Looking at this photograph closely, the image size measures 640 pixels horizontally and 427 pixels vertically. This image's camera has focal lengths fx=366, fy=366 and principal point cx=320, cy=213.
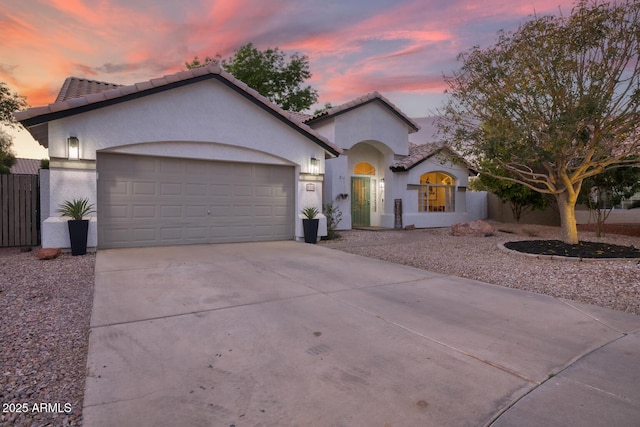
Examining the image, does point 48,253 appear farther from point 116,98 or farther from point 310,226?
point 310,226

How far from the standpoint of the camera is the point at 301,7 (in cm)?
1036

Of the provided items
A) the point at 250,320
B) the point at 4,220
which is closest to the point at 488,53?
the point at 250,320

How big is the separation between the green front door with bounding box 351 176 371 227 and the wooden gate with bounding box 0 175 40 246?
452 inches

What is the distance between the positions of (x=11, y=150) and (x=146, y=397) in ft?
82.7

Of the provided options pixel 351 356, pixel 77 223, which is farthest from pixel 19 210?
pixel 351 356

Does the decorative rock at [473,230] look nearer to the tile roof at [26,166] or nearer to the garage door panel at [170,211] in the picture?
the garage door panel at [170,211]

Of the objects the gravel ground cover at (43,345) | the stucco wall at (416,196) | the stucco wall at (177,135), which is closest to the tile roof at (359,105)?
the stucco wall at (416,196)

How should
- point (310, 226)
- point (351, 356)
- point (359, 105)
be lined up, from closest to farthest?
point (351, 356) < point (310, 226) < point (359, 105)

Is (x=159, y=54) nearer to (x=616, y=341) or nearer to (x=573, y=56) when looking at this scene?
(x=573, y=56)

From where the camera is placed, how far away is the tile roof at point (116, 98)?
26.3 feet

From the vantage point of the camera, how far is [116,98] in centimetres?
873

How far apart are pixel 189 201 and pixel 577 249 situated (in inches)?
392

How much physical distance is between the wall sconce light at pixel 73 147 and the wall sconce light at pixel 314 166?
6.25 meters

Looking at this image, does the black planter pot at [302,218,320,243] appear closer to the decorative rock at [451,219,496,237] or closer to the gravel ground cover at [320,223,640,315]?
the gravel ground cover at [320,223,640,315]
